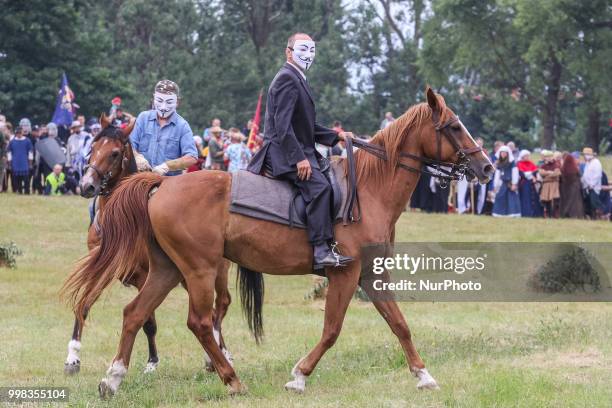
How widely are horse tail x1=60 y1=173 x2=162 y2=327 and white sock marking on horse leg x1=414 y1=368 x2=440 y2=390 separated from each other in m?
2.65

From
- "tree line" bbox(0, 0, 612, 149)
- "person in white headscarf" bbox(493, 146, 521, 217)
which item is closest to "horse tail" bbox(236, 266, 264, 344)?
"person in white headscarf" bbox(493, 146, 521, 217)

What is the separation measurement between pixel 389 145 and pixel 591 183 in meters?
22.4

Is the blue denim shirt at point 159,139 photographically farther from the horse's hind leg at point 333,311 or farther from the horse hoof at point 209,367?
the horse's hind leg at point 333,311

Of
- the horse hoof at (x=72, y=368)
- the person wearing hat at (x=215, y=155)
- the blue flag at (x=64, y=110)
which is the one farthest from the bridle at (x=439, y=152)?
the blue flag at (x=64, y=110)

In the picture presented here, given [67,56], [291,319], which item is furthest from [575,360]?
[67,56]

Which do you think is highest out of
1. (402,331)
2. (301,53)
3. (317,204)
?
(301,53)

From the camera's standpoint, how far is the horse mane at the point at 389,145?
10.5 m

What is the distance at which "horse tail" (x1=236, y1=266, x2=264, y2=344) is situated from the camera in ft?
36.1

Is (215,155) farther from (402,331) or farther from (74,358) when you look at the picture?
(402,331)

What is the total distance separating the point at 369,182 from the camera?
10.5 meters

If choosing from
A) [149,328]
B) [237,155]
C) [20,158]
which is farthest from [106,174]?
[20,158]

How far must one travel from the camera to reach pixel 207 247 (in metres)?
10.0

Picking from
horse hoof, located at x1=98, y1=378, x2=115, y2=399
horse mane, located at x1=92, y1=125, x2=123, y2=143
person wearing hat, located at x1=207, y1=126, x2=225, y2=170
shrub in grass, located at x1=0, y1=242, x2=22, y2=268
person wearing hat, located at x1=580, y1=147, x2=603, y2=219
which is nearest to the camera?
horse hoof, located at x1=98, y1=378, x2=115, y2=399

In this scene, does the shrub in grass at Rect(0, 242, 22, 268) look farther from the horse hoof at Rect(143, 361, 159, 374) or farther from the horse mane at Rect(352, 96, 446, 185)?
the horse mane at Rect(352, 96, 446, 185)
